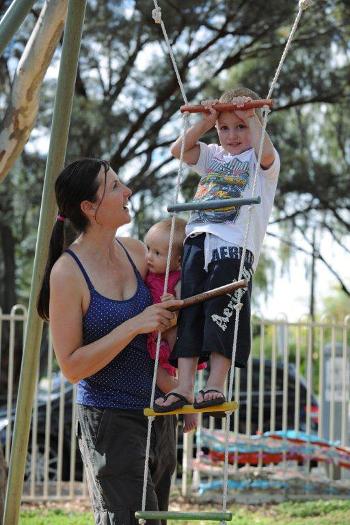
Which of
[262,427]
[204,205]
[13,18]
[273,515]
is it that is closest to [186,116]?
[204,205]

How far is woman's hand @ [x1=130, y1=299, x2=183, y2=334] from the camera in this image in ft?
10.4

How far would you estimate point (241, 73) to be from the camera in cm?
1334

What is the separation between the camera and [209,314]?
3406 mm

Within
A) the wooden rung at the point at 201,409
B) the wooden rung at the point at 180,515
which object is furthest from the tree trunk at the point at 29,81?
the wooden rung at the point at 180,515

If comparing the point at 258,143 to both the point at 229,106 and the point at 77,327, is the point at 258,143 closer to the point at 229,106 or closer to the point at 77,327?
the point at 229,106

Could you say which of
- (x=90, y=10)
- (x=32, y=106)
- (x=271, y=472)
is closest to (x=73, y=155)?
(x=90, y=10)

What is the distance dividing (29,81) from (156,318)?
306cm

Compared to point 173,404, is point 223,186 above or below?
above

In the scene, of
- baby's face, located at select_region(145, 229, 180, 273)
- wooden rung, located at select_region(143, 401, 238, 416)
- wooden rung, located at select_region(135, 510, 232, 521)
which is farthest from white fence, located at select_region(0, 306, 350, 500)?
wooden rung, located at select_region(135, 510, 232, 521)

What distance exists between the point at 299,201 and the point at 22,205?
12.6 ft

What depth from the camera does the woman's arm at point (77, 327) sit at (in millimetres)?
3156

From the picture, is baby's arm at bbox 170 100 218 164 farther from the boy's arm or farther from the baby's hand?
the baby's hand

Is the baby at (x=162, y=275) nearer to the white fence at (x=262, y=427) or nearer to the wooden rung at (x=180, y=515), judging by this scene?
the wooden rung at (x=180, y=515)

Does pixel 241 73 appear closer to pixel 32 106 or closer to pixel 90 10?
pixel 90 10
